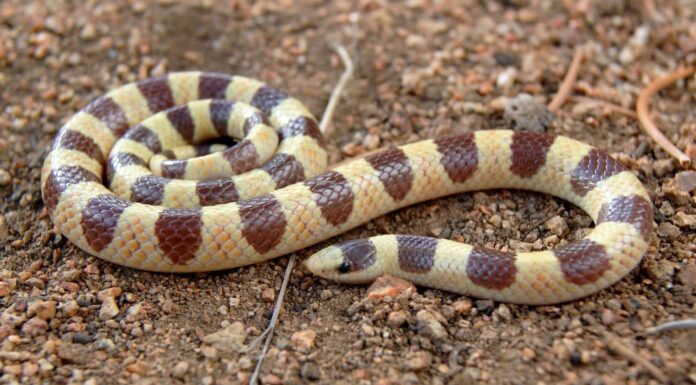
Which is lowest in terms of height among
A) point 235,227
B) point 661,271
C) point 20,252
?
point 20,252

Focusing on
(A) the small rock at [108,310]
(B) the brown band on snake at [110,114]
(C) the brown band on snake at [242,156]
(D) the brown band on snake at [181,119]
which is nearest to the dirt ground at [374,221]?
(A) the small rock at [108,310]

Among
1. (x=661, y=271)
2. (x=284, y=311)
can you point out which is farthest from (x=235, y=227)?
(x=661, y=271)

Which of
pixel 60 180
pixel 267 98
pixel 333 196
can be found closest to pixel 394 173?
pixel 333 196

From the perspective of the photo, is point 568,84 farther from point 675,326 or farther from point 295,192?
point 295,192

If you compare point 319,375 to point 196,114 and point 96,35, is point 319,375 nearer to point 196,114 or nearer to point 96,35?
point 196,114

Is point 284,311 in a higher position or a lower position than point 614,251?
lower

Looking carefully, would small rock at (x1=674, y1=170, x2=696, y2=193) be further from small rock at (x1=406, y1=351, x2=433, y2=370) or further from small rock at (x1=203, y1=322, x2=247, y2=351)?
small rock at (x1=203, y1=322, x2=247, y2=351)

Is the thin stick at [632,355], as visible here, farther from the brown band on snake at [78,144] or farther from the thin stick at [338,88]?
the brown band on snake at [78,144]
